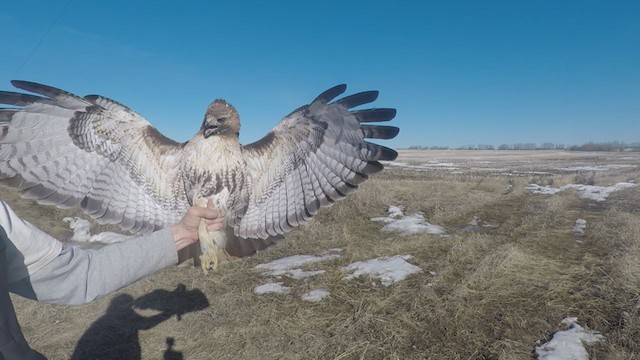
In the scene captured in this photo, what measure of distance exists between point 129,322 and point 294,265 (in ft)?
9.60

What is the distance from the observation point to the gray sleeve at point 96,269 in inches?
66.7

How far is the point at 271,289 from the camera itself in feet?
19.7

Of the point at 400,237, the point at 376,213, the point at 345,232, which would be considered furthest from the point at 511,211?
the point at 345,232

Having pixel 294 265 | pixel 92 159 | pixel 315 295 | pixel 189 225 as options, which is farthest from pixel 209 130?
pixel 294 265

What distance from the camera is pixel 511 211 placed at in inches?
493

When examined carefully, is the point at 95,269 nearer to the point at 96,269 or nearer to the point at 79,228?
the point at 96,269

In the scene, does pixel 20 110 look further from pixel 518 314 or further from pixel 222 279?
pixel 518 314

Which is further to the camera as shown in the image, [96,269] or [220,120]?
[220,120]

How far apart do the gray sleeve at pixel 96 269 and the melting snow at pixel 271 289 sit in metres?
4.00

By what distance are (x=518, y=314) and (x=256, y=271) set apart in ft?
14.3

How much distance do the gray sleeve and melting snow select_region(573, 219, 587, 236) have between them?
10.2 metres

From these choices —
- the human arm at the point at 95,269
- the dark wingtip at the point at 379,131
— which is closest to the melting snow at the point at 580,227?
the dark wingtip at the point at 379,131

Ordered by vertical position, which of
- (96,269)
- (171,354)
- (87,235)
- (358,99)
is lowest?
(171,354)

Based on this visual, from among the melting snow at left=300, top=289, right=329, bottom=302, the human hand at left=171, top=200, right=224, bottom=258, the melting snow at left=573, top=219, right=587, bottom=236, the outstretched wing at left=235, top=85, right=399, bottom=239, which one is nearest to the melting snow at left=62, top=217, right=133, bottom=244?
the melting snow at left=300, top=289, right=329, bottom=302
